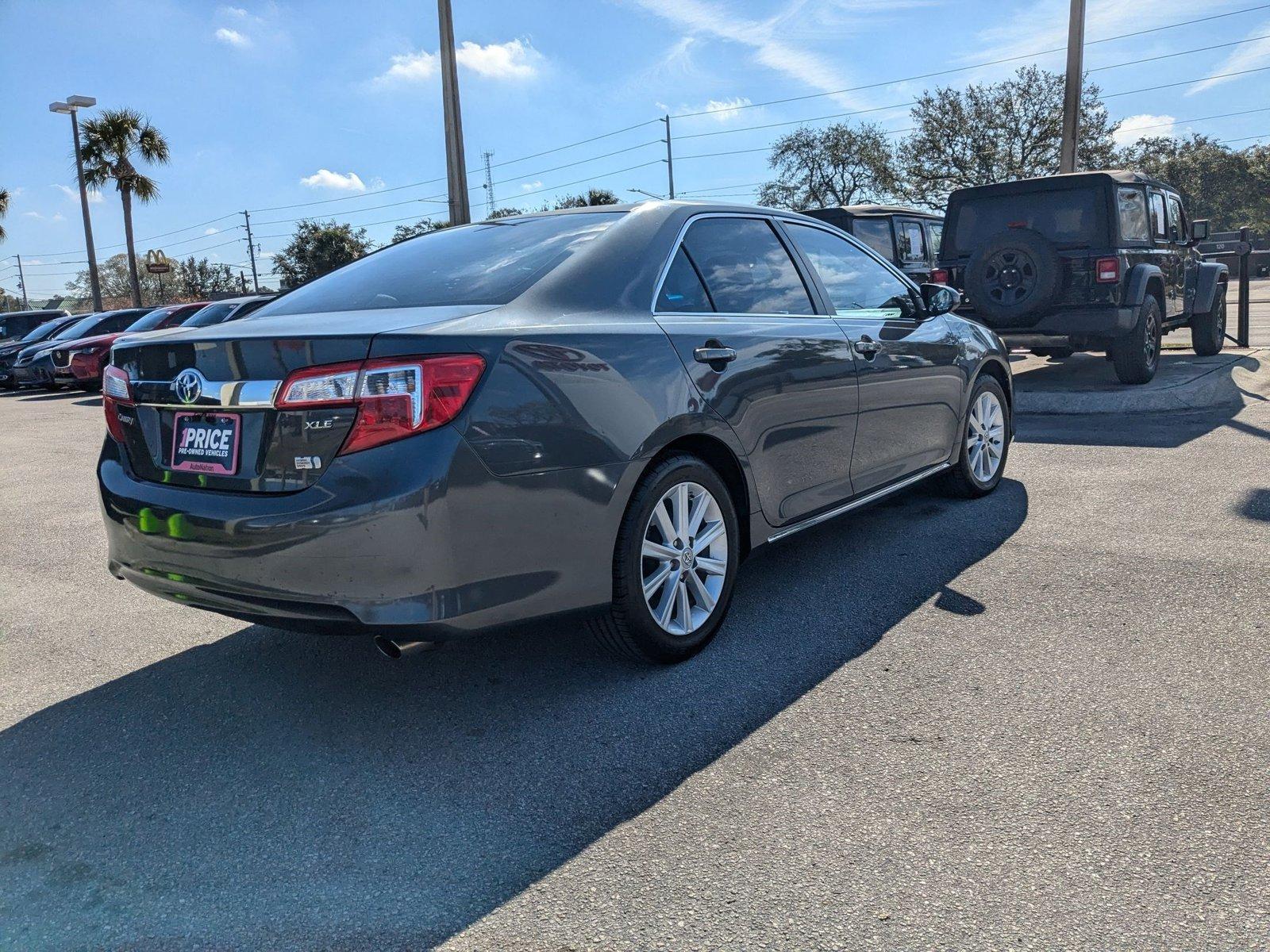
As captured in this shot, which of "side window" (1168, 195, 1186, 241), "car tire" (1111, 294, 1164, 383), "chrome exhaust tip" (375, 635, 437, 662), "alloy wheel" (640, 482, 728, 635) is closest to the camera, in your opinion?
"chrome exhaust tip" (375, 635, 437, 662)

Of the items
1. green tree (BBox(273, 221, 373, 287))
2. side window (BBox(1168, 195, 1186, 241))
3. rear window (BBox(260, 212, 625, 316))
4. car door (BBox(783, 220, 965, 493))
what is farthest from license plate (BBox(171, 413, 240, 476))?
green tree (BBox(273, 221, 373, 287))

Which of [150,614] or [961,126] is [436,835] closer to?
[150,614]

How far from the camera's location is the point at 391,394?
264 centimetres

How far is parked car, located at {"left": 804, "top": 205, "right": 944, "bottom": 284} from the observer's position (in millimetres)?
14594

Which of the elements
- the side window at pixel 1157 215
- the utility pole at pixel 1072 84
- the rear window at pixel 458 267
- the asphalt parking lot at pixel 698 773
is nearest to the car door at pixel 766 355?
the rear window at pixel 458 267

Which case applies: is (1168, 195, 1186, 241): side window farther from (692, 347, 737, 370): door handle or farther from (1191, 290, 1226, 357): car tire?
(692, 347, 737, 370): door handle

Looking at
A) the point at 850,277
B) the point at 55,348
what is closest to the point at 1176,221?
the point at 850,277

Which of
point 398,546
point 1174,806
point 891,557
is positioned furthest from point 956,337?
point 398,546

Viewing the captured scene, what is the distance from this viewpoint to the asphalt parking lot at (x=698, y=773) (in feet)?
6.95

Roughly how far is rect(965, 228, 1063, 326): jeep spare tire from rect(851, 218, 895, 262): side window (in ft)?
18.0

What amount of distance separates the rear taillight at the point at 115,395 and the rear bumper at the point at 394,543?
36 cm

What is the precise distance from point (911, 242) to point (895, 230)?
758mm

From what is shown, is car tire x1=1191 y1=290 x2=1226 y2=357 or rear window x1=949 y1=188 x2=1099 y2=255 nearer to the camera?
rear window x1=949 y1=188 x2=1099 y2=255

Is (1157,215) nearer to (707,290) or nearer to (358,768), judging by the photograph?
(707,290)
